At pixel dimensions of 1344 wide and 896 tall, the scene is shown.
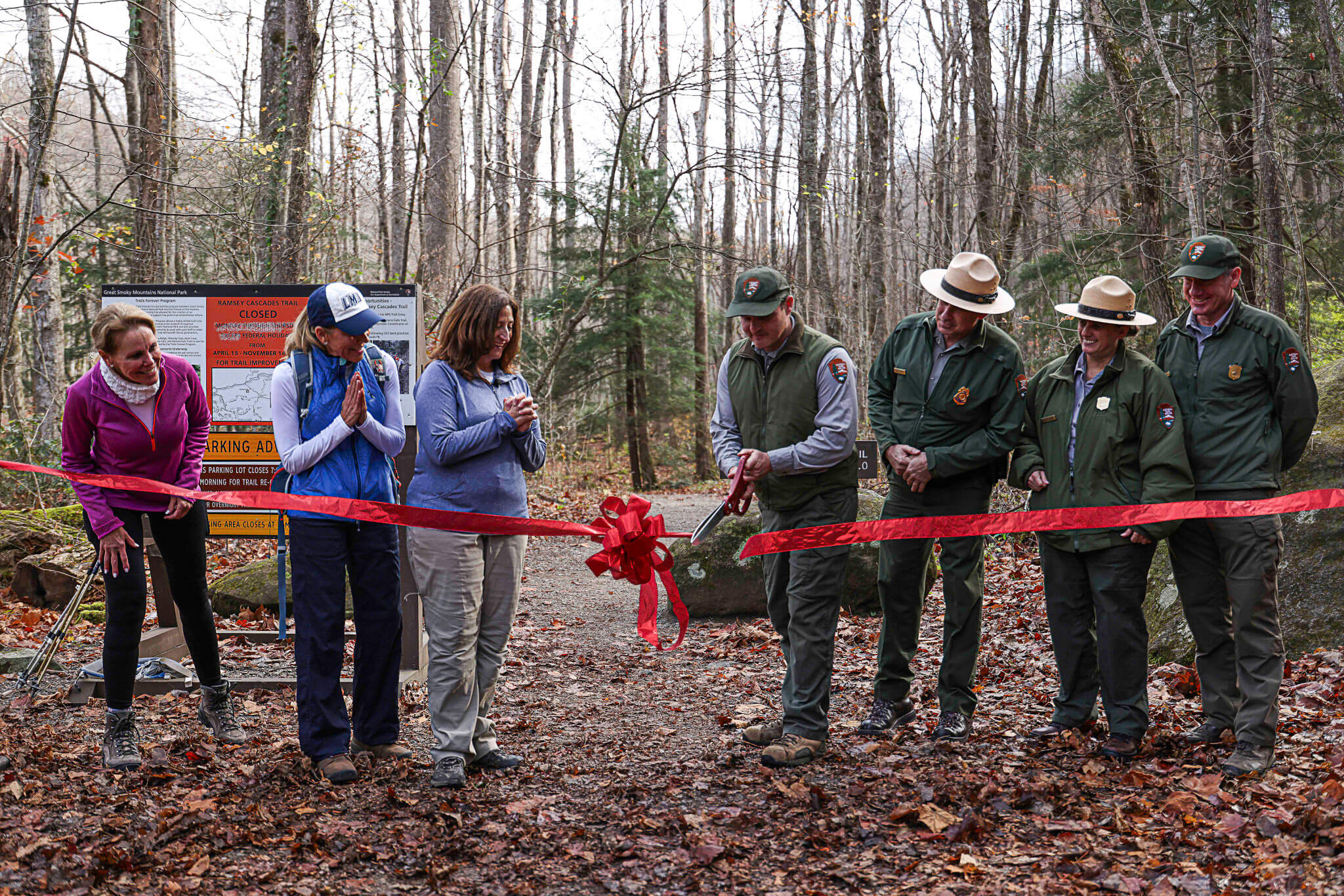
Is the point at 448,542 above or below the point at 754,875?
above

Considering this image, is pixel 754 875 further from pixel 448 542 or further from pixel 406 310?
pixel 406 310

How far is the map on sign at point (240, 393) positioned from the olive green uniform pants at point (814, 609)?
12.5 ft

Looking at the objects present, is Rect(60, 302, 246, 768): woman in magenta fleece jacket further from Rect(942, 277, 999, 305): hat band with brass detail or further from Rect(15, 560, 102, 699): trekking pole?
Rect(942, 277, 999, 305): hat band with brass detail

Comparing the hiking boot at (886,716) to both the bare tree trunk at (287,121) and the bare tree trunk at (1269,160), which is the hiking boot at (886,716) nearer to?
the bare tree trunk at (1269,160)

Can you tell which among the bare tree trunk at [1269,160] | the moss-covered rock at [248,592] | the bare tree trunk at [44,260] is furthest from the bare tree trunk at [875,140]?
the moss-covered rock at [248,592]

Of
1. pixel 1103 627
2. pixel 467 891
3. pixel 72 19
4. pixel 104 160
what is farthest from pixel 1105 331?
pixel 104 160

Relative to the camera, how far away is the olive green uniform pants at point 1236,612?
4.47 meters

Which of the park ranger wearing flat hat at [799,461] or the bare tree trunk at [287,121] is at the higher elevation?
the bare tree trunk at [287,121]

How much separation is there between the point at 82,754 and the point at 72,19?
7782 mm

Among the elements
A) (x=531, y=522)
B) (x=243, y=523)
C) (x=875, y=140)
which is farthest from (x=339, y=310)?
(x=875, y=140)

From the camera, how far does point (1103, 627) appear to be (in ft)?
15.6

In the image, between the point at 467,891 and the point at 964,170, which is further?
the point at 964,170

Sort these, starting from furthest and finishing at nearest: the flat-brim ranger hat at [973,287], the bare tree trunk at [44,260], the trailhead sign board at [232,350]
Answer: the bare tree trunk at [44,260] < the trailhead sign board at [232,350] < the flat-brim ranger hat at [973,287]

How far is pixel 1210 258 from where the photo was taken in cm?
461
